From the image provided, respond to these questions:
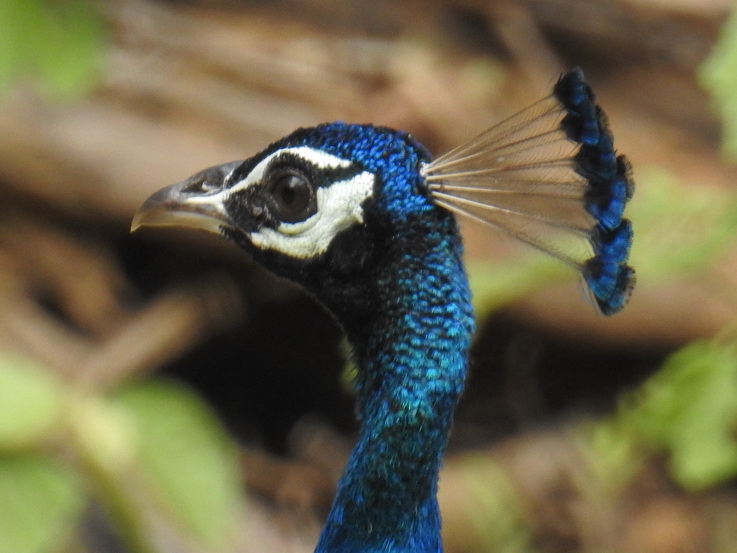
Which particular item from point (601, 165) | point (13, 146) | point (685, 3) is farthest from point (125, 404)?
point (685, 3)

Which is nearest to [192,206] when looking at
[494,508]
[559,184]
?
[559,184]

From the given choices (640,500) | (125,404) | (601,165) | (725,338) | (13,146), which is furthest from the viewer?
(640,500)

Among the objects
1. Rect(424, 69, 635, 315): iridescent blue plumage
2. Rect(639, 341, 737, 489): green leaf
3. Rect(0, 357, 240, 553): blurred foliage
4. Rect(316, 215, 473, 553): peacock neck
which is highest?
Rect(639, 341, 737, 489): green leaf

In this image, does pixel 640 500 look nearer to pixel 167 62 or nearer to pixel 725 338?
pixel 725 338

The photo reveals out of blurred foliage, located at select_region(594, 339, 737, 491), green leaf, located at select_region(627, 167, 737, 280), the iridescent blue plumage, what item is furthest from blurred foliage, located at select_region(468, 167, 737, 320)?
the iridescent blue plumage

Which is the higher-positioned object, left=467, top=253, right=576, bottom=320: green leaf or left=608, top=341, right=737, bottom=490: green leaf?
left=467, top=253, right=576, bottom=320: green leaf

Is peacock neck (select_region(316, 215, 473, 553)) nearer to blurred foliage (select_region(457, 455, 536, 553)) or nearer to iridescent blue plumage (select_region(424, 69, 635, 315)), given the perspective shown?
iridescent blue plumage (select_region(424, 69, 635, 315))

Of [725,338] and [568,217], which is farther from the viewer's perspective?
[725,338]

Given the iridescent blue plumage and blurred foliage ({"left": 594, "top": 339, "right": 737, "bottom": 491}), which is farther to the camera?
blurred foliage ({"left": 594, "top": 339, "right": 737, "bottom": 491})
